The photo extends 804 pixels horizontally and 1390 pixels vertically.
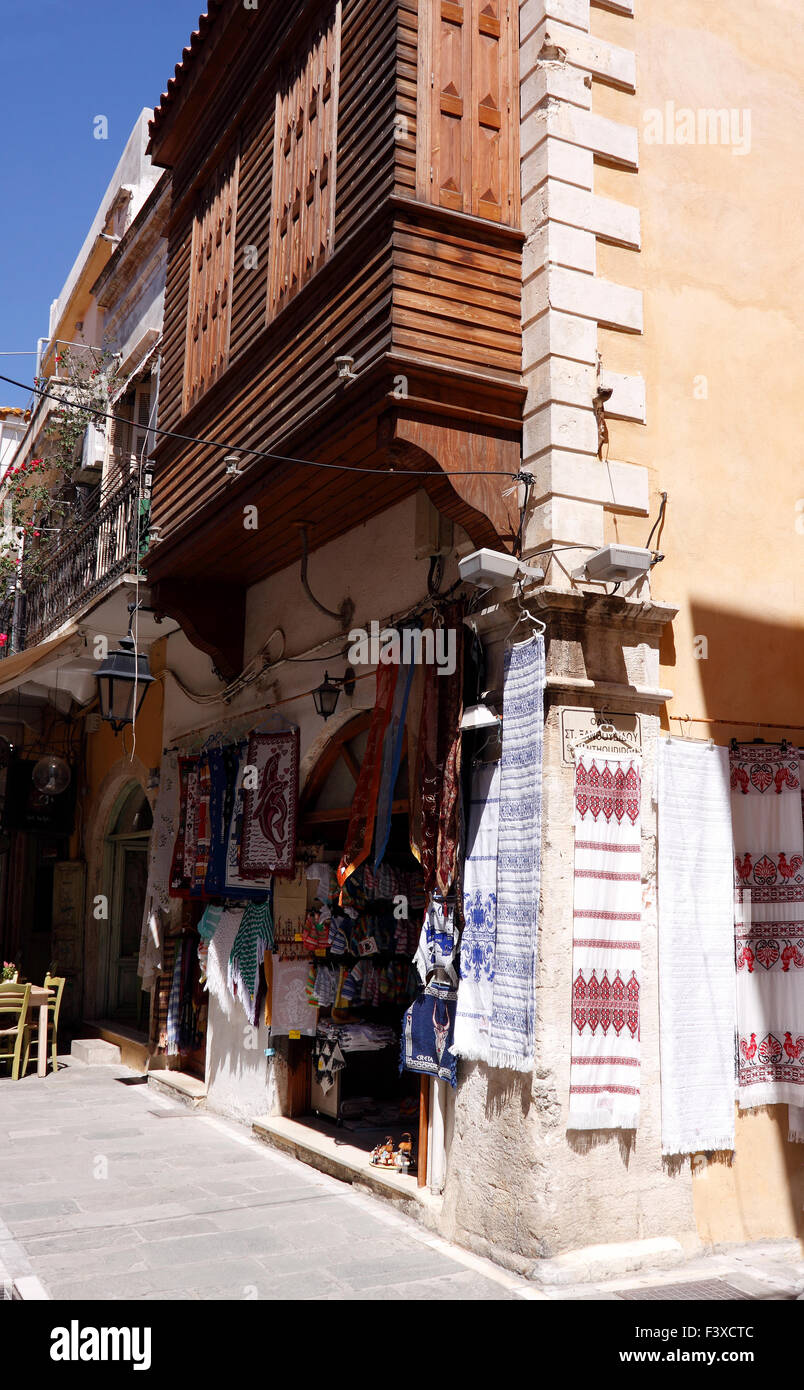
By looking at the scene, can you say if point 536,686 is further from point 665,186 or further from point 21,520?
point 21,520

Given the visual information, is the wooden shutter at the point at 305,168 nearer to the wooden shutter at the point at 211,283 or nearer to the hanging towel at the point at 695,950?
the wooden shutter at the point at 211,283

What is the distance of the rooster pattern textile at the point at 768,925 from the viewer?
591cm

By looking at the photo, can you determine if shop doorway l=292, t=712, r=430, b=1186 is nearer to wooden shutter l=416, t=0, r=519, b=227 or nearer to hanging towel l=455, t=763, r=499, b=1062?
hanging towel l=455, t=763, r=499, b=1062

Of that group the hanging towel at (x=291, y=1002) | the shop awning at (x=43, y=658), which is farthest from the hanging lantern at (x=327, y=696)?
the shop awning at (x=43, y=658)

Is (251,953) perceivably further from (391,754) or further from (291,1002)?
(391,754)

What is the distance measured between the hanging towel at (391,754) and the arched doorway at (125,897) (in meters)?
7.40

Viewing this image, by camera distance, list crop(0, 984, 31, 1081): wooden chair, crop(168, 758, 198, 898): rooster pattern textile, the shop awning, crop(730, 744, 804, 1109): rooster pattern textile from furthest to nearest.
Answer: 1. crop(0, 984, 31, 1081): wooden chair
2. the shop awning
3. crop(168, 758, 198, 898): rooster pattern textile
4. crop(730, 744, 804, 1109): rooster pattern textile

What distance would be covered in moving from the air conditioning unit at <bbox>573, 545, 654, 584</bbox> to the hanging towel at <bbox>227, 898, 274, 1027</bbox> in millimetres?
4258

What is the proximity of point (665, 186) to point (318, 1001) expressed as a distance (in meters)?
5.79

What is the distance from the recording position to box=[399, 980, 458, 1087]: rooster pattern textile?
589cm

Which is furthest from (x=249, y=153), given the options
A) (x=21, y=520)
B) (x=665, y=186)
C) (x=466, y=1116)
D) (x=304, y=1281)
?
(x=21, y=520)

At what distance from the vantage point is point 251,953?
345 inches

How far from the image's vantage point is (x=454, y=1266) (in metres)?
5.30

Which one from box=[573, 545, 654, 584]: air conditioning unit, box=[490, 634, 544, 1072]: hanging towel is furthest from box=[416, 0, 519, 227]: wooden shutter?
box=[490, 634, 544, 1072]: hanging towel
